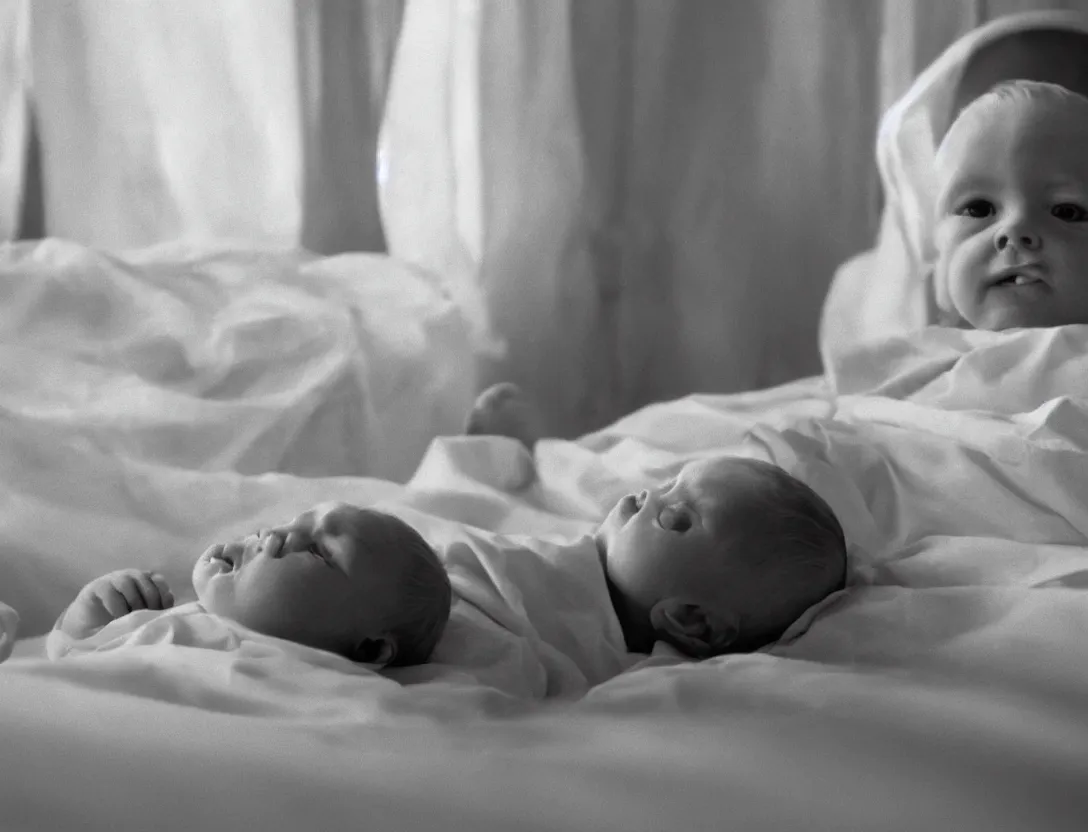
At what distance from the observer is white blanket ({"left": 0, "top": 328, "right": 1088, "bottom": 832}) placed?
1.71 feet

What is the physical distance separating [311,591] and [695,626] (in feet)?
0.91

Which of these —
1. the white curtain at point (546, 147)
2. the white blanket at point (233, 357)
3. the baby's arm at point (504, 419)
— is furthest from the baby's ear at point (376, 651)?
the white curtain at point (546, 147)

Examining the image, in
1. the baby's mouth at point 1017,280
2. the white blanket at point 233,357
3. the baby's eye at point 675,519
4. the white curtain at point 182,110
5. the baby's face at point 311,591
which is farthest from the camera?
the white curtain at point 182,110

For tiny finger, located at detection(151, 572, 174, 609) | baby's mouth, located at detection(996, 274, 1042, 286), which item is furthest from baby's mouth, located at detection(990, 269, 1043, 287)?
tiny finger, located at detection(151, 572, 174, 609)

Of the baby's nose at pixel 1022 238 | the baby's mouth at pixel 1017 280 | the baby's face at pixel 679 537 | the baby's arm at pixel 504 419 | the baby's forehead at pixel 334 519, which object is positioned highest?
the baby's nose at pixel 1022 238

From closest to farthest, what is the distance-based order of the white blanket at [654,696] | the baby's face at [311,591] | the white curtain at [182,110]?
the white blanket at [654,696]
the baby's face at [311,591]
the white curtain at [182,110]

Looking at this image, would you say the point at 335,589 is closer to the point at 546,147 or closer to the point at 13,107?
the point at 546,147

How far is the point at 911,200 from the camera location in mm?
1634

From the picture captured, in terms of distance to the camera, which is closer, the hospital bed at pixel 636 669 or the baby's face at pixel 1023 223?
the hospital bed at pixel 636 669

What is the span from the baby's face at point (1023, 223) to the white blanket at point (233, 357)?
2.00 feet

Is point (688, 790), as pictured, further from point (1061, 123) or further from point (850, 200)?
point (850, 200)

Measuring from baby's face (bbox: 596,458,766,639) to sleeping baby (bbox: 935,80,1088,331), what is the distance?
1.89 feet

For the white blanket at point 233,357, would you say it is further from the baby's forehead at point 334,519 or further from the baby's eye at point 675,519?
the baby's eye at point 675,519

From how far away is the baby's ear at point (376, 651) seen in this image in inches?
31.2
